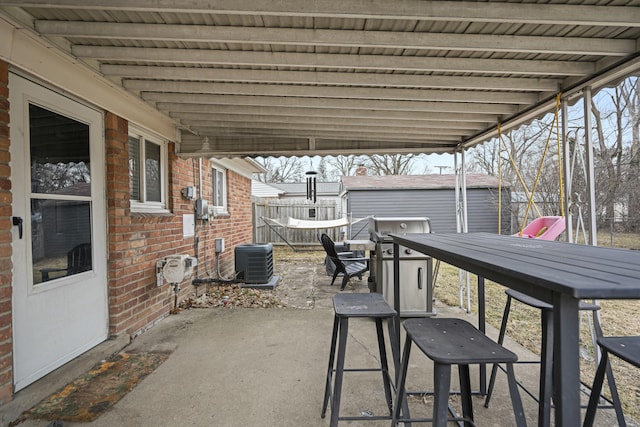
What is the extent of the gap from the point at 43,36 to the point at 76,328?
2177mm

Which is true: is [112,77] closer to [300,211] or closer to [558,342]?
[558,342]

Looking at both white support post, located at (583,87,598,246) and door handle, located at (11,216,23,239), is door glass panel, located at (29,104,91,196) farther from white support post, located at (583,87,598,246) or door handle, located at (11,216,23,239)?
white support post, located at (583,87,598,246)

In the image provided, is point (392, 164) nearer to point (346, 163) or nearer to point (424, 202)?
point (346, 163)

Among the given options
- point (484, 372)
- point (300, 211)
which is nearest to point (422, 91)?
point (484, 372)

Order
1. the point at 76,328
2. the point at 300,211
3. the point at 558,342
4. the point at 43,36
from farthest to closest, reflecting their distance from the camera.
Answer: the point at 300,211
the point at 76,328
the point at 43,36
the point at 558,342

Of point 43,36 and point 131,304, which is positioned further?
point 131,304

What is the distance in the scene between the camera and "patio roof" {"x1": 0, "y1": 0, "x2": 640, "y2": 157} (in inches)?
71.9

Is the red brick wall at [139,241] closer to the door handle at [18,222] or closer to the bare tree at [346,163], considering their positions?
the door handle at [18,222]

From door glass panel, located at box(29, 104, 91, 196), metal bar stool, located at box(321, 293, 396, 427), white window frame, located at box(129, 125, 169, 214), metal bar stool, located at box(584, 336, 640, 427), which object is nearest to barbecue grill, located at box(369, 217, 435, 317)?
metal bar stool, located at box(321, 293, 396, 427)

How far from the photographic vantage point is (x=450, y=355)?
129 cm

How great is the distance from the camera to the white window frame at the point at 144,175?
3.46 metres

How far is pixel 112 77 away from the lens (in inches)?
107

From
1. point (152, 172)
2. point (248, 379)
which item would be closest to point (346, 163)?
point (152, 172)

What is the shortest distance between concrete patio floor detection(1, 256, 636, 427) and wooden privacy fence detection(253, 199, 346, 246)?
23.2ft
